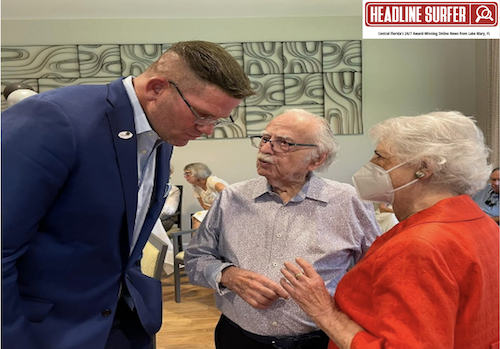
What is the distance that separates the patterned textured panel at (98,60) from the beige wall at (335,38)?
113 millimetres

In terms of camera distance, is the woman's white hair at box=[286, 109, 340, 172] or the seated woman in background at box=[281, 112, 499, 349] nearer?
the seated woman in background at box=[281, 112, 499, 349]

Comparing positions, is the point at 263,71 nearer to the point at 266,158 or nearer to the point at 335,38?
the point at 335,38

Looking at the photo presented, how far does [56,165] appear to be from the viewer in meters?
0.97

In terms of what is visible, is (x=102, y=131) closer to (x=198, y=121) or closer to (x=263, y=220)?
(x=198, y=121)

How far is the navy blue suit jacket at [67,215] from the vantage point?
95 cm

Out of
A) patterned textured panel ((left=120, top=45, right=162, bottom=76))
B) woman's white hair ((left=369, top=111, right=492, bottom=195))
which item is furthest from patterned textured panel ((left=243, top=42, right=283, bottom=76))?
woman's white hair ((left=369, top=111, right=492, bottom=195))

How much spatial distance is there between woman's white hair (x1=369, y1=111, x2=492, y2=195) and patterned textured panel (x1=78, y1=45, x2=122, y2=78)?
582 cm

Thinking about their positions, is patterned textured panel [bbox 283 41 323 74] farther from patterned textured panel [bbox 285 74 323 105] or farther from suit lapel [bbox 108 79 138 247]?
suit lapel [bbox 108 79 138 247]

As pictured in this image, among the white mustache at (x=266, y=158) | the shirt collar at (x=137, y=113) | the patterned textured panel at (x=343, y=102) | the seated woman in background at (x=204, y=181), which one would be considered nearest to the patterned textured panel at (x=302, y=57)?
the patterned textured panel at (x=343, y=102)

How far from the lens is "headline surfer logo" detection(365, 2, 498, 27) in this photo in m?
4.00

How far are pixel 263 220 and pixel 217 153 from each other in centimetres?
517

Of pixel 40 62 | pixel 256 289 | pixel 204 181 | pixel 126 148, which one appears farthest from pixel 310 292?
pixel 40 62

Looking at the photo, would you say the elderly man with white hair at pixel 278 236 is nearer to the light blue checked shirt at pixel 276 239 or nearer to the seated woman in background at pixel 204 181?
the light blue checked shirt at pixel 276 239

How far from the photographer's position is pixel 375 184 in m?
1.35
